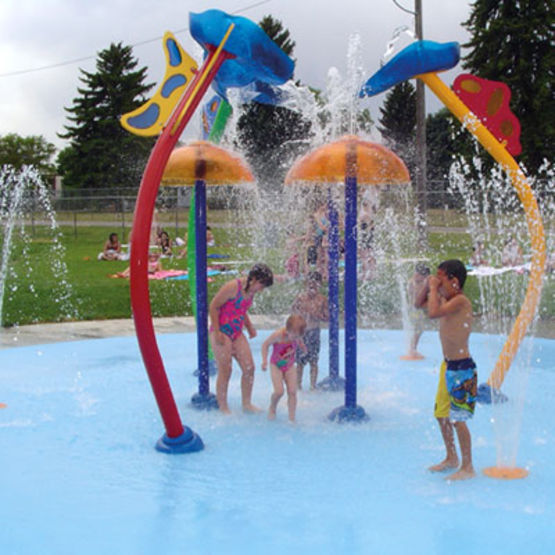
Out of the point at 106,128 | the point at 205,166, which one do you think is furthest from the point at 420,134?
the point at 106,128

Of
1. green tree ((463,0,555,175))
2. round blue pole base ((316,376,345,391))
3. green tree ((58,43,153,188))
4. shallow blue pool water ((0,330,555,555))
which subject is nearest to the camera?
shallow blue pool water ((0,330,555,555))

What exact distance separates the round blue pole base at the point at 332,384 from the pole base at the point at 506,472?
2136mm

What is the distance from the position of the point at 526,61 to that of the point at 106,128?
26.2 metres

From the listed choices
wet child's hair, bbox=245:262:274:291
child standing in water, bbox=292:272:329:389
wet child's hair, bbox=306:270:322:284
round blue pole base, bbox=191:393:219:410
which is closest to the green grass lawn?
wet child's hair, bbox=306:270:322:284

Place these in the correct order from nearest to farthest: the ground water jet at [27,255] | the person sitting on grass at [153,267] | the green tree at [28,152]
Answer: the ground water jet at [27,255] < the person sitting on grass at [153,267] < the green tree at [28,152]

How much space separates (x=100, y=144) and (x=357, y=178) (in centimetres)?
4283

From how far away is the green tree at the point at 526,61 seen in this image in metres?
32.1

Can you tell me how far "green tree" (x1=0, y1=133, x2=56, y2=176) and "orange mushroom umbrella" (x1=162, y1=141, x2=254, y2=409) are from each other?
60.8 m

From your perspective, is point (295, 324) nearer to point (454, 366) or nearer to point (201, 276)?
point (201, 276)

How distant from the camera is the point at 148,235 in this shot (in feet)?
14.1

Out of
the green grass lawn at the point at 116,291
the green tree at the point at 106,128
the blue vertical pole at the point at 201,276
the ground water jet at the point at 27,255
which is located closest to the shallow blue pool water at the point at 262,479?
the blue vertical pole at the point at 201,276

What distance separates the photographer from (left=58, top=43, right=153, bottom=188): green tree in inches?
1788

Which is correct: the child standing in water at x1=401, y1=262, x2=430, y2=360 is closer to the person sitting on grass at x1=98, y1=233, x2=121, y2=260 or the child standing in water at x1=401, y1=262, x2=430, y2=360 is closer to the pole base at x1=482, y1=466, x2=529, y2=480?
the pole base at x1=482, y1=466, x2=529, y2=480

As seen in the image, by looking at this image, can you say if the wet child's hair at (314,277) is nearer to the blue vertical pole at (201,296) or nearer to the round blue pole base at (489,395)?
the blue vertical pole at (201,296)
